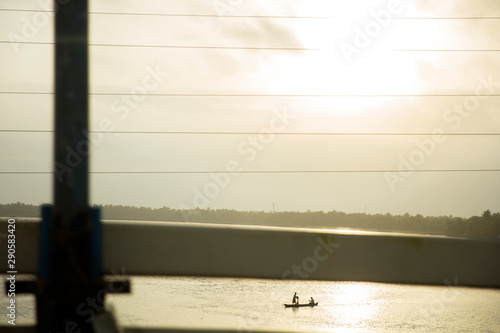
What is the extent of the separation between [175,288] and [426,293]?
150 ft

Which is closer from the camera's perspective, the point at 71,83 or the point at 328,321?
the point at 71,83

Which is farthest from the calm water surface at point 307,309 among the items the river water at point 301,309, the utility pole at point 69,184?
the utility pole at point 69,184

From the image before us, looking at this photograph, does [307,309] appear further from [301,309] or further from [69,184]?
[69,184]

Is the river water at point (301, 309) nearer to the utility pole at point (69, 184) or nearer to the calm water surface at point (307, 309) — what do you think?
the calm water surface at point (307, 309)

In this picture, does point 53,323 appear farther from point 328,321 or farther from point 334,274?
point 328,321

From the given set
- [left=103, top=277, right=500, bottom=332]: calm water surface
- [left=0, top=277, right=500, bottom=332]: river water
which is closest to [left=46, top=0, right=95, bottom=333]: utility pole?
[left=0, top=277, right=500, bottom=332]: river water

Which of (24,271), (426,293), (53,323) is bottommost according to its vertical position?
(426,293)

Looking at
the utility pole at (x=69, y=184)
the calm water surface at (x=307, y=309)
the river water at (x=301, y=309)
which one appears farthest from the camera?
the calm water surface at (x=307, y=309)

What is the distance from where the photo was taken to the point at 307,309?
88.8 metres

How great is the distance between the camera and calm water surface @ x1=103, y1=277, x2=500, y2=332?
7288cm

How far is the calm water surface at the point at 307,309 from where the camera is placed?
2869 inches

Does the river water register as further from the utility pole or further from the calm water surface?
the utility pole

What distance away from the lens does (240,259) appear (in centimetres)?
411

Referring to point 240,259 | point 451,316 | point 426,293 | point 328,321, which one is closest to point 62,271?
point 240,259
